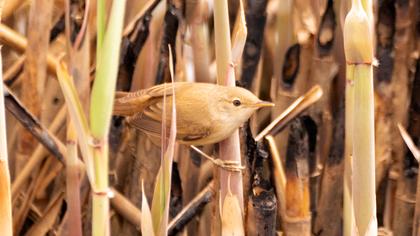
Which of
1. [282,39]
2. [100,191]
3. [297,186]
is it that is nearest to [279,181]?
[297,186]

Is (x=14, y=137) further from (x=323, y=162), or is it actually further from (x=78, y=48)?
(x=323, y=162)

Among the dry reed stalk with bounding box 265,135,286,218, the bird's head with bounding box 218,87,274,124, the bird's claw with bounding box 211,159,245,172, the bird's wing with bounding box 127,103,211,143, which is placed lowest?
the dry reed stalk with bounding box 265,135,286,218

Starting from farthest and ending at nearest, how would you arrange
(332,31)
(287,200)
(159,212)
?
(332,31), (287,200), (159,212)

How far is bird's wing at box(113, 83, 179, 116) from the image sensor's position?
1144mm

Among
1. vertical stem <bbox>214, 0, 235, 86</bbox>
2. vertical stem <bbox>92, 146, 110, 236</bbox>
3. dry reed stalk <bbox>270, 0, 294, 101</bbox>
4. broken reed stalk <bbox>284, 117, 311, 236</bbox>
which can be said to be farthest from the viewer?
dry reed stalk <bbox>270, 0, 294, 101</bbox>

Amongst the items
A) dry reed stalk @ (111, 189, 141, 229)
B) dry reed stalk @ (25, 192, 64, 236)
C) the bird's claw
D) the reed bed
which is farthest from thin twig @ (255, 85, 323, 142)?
dry reed stalk @ (25, 192, 64, 236)

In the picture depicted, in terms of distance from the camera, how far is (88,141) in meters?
0.78

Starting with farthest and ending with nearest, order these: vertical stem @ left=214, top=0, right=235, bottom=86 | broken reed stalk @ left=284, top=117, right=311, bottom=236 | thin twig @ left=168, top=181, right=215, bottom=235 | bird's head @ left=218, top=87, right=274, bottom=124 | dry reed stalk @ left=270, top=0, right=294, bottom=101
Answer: dry reed stalk @ left=270, top=0, right=294, bottom=101 < thin twig @ left=168, top=181, right=215, bottom=235 < broken reed stalk @ left=284, top=117, right=311, bottom=236 < bird's head @ left=218, top=87, right=274, bottom=124 < vertical stem @ left=214, top=0, right=235, bottom=86

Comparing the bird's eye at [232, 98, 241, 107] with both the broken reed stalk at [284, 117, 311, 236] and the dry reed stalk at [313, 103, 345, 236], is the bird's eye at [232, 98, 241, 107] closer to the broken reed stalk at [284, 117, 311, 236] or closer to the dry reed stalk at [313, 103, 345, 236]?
the broken reed stalk at [284, 117, 311, 236]

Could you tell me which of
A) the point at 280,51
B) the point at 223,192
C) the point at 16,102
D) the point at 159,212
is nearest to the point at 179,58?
the point at 280,51

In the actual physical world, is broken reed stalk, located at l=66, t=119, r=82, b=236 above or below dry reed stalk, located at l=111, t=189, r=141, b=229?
above

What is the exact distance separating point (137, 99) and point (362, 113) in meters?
0.43

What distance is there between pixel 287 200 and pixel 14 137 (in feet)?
2.03

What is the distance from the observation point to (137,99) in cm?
118
